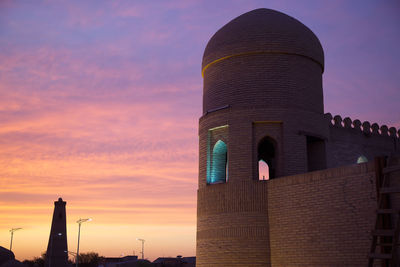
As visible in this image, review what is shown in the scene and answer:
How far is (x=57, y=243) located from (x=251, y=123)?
3730 centimetres

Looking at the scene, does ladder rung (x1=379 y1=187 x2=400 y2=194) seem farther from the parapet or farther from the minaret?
→ the minaret

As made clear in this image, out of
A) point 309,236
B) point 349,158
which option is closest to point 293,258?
point 309,236

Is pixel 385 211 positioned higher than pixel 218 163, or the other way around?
pixel 218 163

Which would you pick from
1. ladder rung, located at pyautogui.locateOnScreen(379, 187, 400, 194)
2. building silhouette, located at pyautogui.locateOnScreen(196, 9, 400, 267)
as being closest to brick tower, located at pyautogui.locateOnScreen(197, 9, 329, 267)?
building silhouette, located at pyautogui.locateOnScreen(196, 9, 400, 267)

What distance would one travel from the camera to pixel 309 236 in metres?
14.8

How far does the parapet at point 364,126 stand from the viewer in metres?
20.8

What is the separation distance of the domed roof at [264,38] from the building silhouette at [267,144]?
0.04m

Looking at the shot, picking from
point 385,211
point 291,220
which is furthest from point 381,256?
point 291,220

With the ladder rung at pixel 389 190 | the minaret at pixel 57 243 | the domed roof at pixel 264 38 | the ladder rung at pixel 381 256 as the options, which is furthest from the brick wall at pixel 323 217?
the minaret at pixel 57 243

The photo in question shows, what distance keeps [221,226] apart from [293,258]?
3.34m

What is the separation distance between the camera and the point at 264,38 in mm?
18797

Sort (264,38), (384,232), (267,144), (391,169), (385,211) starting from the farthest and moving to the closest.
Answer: (267,144)
(264,38)
(391,169)
(385,211)
(384,232)

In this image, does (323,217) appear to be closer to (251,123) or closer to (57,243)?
(251,123)

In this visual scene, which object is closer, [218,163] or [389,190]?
[389,190]
